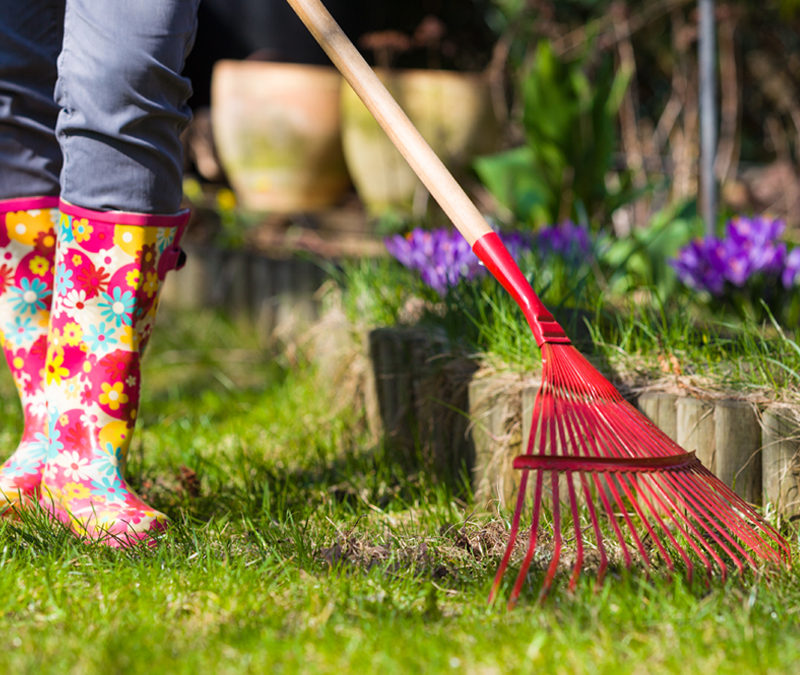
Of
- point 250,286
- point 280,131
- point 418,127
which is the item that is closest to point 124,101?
point 250,286

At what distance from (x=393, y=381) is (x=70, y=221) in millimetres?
723

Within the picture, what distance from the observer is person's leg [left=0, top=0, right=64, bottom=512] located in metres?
1.55

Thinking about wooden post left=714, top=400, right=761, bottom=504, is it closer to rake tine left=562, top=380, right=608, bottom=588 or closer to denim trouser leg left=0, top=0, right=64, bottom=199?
rake tine left=562, top=380, right=608, bottom=588

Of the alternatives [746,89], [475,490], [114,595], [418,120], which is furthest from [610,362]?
[746,89]

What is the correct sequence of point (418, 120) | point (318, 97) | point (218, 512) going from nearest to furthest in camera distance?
point (218, 512)
point (418, 120)
point (318, 97)

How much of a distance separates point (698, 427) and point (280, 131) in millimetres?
2581

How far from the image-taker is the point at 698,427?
150 centimetres

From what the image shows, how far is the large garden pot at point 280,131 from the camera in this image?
3709mm

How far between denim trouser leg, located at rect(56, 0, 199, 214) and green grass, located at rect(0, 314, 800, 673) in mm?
494

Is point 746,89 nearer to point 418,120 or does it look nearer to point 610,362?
point 418,120

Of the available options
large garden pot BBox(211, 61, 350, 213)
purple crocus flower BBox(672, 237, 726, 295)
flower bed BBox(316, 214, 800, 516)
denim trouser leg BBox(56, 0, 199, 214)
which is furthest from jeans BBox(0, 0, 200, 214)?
large garden pot BBox(211, 61, 350, 213)

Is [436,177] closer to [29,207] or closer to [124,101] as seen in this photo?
[124,101]

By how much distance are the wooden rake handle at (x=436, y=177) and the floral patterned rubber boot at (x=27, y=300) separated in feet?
1.78

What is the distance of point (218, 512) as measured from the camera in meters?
1.56
